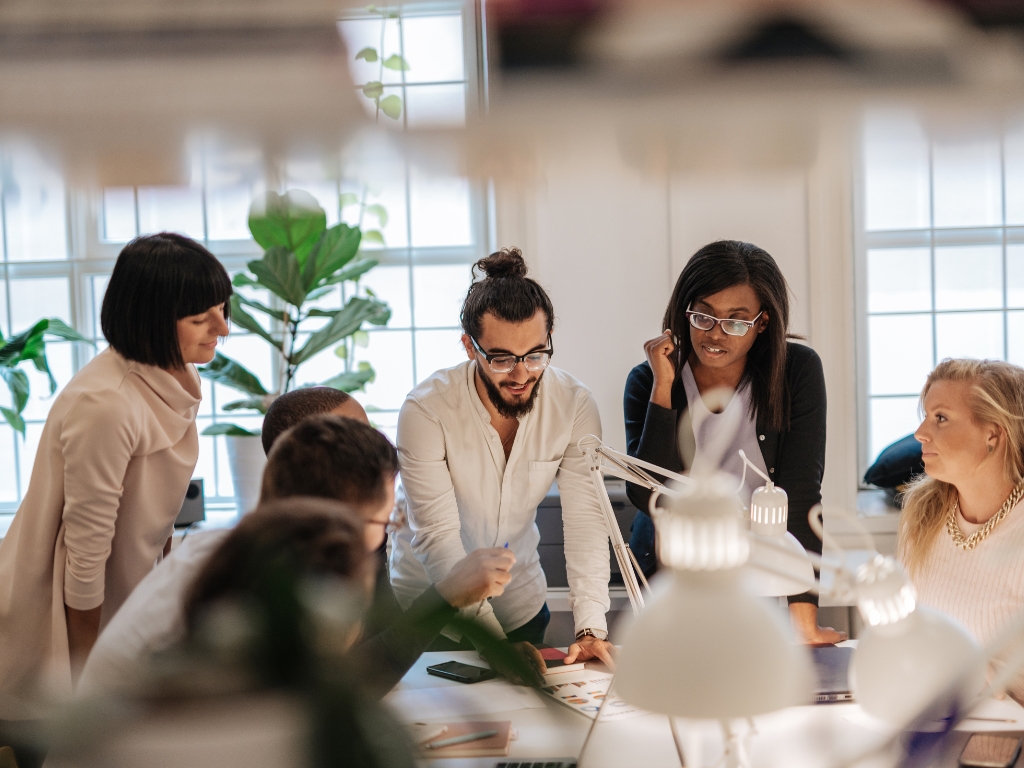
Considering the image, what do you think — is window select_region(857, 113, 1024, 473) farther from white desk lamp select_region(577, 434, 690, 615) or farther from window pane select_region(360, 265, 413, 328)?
white desk lamp select_region(577, 434, 690, 615)

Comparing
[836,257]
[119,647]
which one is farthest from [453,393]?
[836,257]

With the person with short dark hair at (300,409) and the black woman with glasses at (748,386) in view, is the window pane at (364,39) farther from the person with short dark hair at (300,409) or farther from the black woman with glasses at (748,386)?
the black woman with glasses at (748,386)

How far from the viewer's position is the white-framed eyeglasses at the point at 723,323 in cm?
203

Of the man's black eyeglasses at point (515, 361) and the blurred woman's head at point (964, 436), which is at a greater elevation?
the man's black eyeglasses at point (515, 361)

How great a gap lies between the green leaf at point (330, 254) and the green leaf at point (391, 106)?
3.10m

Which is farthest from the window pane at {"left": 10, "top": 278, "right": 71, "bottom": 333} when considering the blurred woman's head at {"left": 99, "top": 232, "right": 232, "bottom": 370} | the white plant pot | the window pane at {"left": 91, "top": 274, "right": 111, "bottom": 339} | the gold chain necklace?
the gold chain necklace

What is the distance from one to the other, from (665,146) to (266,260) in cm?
313

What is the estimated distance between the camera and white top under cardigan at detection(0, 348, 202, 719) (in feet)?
5.08

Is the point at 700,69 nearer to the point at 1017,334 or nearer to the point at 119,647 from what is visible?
the point at 119,647

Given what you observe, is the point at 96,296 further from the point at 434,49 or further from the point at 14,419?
the point at 434,49

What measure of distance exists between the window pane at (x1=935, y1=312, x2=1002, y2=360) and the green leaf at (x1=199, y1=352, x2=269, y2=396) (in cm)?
278

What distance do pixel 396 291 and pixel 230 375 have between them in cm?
94

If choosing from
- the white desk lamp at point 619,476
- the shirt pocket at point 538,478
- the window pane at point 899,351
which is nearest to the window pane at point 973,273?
the window pane at point 899,351

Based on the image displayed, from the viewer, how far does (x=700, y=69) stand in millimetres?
196
